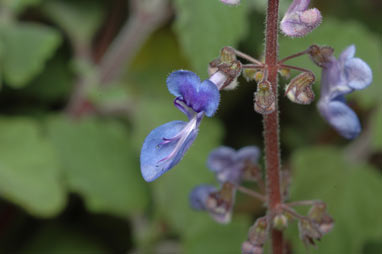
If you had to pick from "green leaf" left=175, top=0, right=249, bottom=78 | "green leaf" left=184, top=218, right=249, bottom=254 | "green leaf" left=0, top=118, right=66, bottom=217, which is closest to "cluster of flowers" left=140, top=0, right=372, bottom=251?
"green leaf" left=175, top=0, right=249, bottom=78

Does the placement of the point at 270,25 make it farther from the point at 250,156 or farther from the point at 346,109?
the point at 250,156

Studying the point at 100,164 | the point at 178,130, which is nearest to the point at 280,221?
the point at 178,130

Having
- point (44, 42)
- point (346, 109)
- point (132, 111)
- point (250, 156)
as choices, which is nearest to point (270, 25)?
point (346, 109)

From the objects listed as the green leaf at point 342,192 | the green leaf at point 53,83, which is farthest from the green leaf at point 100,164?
the green leaf at point 342,192

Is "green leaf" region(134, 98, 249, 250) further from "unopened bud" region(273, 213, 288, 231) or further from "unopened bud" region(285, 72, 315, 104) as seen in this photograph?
"unopened bud" region(285, 72, 315, 104)

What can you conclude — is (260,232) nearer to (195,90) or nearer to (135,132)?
(195,90)

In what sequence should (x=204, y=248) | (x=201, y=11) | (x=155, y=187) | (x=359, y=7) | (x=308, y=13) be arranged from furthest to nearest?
(x=359, y=7)
(x=155, y=187)
(x=204, y=248)
(x=201, y=11)
(x=308, y=13)
